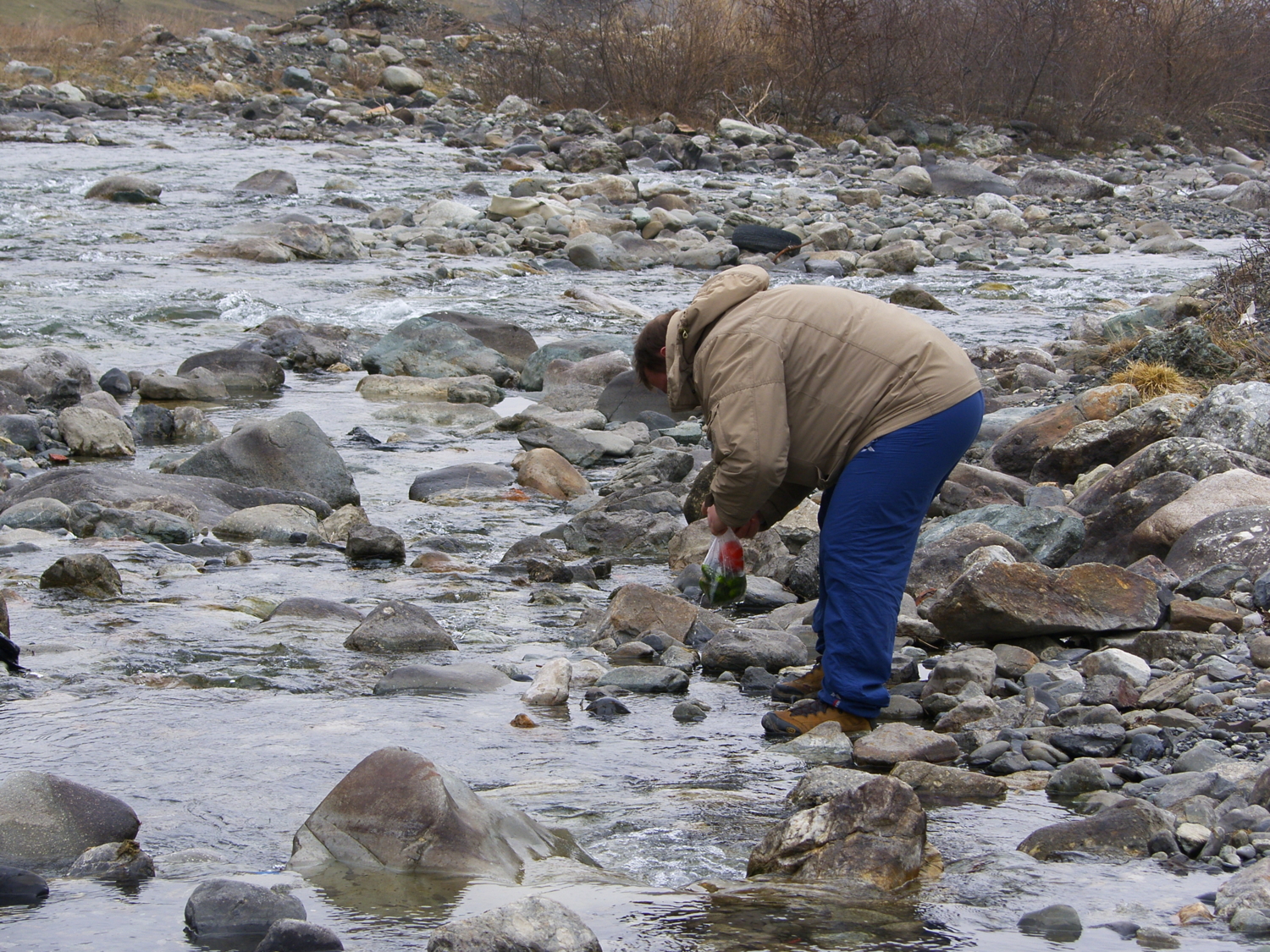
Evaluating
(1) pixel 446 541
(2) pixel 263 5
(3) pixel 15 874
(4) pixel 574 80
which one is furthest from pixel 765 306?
(2) pixel 263 5

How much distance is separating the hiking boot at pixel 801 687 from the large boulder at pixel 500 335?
631cm

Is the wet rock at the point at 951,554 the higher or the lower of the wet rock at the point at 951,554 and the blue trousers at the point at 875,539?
the lower

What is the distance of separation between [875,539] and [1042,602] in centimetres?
105

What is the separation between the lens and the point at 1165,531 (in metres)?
5.27

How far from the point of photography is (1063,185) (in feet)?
65.4

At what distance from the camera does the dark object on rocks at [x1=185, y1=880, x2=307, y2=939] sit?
238cm

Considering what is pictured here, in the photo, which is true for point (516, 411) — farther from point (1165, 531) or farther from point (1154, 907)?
point (1154, 907)

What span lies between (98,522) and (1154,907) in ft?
15.5

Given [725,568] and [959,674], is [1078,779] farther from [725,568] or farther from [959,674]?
[725,568]

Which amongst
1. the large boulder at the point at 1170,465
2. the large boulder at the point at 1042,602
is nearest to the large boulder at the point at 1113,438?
the large boulder at the point at 1170,465

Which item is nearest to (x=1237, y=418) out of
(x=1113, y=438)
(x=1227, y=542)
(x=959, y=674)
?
(x=1113, y=438)

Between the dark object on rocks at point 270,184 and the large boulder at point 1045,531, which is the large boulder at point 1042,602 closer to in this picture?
the large boulder at point 1045,531

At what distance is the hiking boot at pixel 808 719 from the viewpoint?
3.72 m

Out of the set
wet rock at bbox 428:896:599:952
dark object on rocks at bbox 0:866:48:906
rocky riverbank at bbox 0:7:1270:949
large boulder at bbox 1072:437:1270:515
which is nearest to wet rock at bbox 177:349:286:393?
rocky riverbank at bbox 0:7:1270:949
